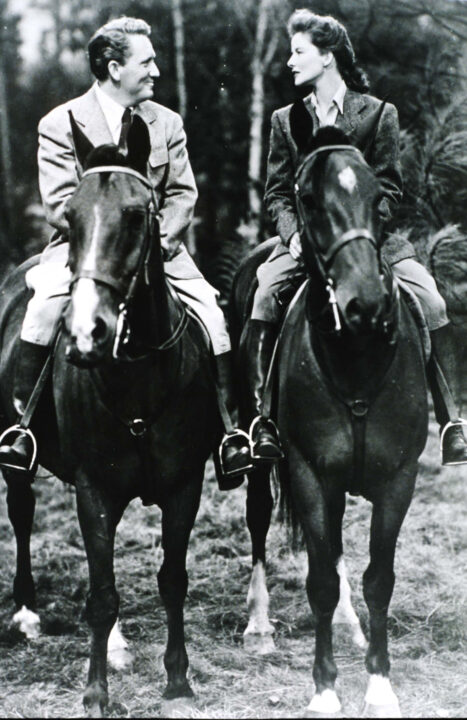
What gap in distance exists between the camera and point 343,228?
413cm

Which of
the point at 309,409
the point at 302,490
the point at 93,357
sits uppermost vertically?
the point at 93,357

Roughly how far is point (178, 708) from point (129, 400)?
1.56m

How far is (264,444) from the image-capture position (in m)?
4.86

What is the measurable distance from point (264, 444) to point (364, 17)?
4.86 metres

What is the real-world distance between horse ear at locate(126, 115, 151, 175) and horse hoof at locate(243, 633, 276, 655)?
9.74 ft

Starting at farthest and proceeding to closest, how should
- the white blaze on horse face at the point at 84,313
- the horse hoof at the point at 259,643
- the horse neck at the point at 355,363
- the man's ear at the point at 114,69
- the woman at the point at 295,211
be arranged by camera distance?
the horse hoof at the point at 259,643 < the man's ear at the point at 114,69 < the woman at the point at 295,211 < the horse neck at the point at 355,363 < the white blaze on horse face at the point at 84,313

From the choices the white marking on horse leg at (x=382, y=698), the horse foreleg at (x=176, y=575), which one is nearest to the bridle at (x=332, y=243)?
the horse foreleg at (x=176, y=575)

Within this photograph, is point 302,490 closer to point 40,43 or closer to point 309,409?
point 309,409

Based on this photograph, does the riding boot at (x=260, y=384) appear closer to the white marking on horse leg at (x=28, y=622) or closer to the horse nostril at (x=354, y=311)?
the horse nostril at (x=354, y=311)

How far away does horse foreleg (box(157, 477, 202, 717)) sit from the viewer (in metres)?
4.82

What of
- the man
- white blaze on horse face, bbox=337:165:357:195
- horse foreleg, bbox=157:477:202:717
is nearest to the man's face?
the man

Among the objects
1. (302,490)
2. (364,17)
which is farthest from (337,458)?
(364,17)

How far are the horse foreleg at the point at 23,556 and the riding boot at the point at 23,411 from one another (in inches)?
41.9

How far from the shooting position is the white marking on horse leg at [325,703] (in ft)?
14.8
